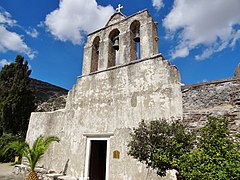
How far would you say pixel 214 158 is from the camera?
3102mm

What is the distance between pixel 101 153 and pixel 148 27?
638cm

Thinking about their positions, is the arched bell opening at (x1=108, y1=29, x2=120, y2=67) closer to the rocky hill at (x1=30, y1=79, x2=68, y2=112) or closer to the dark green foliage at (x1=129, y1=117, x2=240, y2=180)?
the dark green foliage at (x1=129, y1=117, x2=240, y2=180)

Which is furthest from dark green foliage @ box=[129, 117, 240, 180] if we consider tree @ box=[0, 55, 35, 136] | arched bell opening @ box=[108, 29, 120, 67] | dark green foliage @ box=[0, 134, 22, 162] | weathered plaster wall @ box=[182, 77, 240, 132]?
tree @ box=[0, 55, 35, 136]

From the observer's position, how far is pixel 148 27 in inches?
281

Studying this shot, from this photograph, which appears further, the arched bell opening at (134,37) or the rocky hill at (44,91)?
the rocky hill at (44,91)

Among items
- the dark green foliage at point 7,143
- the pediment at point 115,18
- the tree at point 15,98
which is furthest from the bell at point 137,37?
the tree at point 15,98

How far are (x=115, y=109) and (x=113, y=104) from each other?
24cm

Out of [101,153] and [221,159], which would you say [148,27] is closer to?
[221,159]

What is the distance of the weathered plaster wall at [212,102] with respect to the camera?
4422mm

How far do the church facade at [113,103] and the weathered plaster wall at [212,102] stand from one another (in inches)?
12.2

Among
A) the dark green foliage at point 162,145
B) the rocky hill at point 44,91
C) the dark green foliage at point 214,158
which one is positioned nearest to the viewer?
the dark green foliage at point 214,158

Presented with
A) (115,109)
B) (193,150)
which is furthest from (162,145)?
(115,109)

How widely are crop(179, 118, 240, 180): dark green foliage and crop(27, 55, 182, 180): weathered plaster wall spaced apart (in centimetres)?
175

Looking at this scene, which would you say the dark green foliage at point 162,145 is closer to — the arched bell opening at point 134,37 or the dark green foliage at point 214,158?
the dark green foliage at point 214,158
